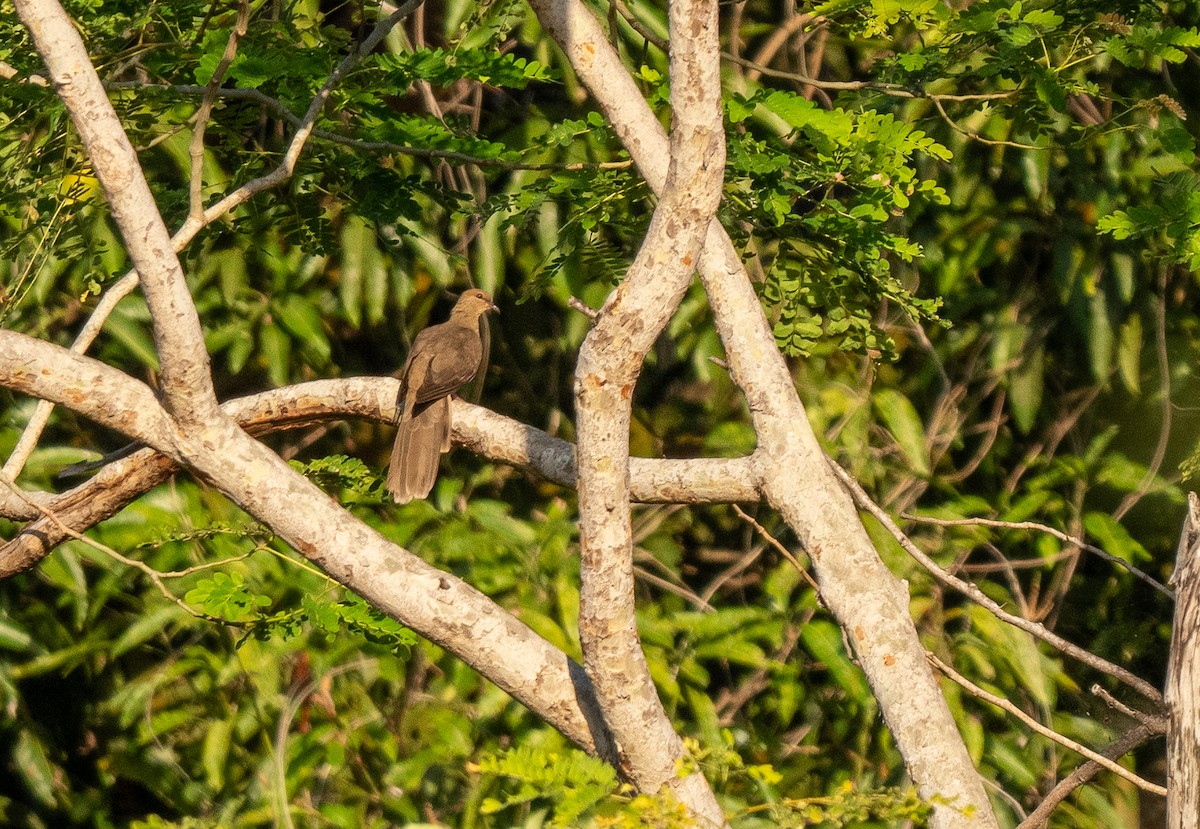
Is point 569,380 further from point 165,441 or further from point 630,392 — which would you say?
point 630,392

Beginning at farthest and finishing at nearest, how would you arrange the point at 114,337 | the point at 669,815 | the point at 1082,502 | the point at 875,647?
1. the point at 1082,502
2. the point at 114,337
3. the point at 875,647
4. the point at 669,815

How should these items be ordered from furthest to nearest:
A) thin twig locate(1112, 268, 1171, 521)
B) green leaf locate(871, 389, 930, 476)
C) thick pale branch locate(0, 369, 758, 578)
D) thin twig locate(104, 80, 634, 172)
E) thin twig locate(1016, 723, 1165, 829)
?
thin twig locate(1112, 268, 1171, 521) → green leaf locate(871, 389, 930, 476) → thin twig locate(104, 80, 634, 172) → thick pale branch locate(0, 369, 758, 578) → thin twig locate(1016, 723, 1165, 829)

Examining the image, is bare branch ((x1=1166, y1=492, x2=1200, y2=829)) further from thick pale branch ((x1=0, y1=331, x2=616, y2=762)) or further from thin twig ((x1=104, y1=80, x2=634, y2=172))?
thin twig ((x1=104, y1=80, x2=634, y2=172))

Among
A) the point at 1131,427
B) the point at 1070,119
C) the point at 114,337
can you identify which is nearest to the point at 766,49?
the point at 1070,119

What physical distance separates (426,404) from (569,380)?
148cm

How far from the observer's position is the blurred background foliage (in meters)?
3.91

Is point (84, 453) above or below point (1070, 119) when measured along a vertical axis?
below

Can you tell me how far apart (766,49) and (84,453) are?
301cm

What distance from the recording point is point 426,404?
4.44 meters

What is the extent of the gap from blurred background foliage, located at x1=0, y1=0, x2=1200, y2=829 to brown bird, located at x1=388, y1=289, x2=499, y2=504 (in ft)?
0.43

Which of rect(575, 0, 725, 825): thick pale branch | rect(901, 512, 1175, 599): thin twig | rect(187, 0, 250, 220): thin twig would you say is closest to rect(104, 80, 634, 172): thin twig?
rect(187, 0, 250, 220): thin twig

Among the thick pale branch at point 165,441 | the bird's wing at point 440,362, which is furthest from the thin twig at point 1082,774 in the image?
the bird's wing at point 440,362

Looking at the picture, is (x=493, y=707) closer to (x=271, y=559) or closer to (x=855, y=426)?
(x=271, y=559)

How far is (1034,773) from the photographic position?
4.87 meters
